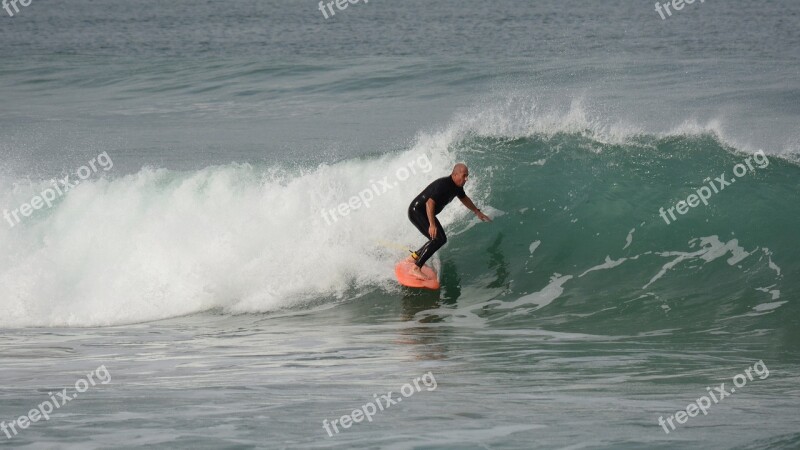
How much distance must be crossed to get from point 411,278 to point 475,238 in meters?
1.96

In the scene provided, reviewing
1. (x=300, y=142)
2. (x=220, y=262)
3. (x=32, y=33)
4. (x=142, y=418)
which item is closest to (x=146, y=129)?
(x=300, y=142)

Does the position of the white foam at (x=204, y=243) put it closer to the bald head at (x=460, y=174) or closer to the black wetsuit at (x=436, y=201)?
the black wetsuit at (x=436, y=201)

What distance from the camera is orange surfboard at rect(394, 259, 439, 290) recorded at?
481 inches

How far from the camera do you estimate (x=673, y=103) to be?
23547 millimetres

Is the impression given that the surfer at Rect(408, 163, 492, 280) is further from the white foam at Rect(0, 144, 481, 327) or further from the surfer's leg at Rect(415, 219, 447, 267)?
the white foam at Rect(0, 144, 481, 327)

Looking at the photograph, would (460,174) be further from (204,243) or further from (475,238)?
(204,243)

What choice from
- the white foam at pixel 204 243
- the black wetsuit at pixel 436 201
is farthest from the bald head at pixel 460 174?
the white foam at pixel 204 243

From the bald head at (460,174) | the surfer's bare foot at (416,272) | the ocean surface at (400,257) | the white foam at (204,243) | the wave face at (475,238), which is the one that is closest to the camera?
the ocean surface at (400,257)

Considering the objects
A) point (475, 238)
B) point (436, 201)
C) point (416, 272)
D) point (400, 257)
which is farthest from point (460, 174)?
point (475, 238)

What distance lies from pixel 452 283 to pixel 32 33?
3734 cm

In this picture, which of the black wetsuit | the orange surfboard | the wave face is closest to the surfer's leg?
the black wetsuit

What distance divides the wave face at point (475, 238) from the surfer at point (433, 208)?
633 mm

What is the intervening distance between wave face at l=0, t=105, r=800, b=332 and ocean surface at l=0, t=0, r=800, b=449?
0.14 feet

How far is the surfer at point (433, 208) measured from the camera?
11773 mm
